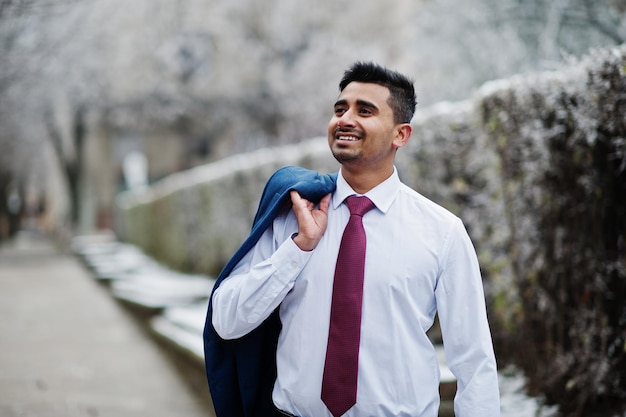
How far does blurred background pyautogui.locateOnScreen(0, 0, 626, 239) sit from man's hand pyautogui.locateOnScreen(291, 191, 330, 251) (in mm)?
7181

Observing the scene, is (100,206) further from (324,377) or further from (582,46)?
(324,377)

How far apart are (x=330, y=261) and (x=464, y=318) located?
0.42 m

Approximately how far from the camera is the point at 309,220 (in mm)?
2096

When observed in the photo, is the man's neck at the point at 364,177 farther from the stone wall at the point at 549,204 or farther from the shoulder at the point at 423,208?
the stone wall at the point at 549,204

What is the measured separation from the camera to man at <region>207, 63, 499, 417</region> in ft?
6.64

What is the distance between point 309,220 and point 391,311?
0.36 metres

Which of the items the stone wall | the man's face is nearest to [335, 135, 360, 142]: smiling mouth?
the man's face

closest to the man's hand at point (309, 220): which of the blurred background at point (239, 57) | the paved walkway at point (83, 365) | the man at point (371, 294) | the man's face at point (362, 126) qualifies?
the man at point (371, 294)

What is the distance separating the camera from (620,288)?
394cm

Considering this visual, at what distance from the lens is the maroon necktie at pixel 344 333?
79.4 inches

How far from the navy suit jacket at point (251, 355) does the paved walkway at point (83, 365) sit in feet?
11.6

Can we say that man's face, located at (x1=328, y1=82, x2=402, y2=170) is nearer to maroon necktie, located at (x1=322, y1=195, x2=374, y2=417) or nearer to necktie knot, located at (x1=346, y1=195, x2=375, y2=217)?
necktie knot, located at (x1=346, y1=195, x2=375, y2=217)

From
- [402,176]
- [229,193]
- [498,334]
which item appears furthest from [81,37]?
[498,334]

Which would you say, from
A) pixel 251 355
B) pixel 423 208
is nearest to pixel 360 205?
pixel 423 208
